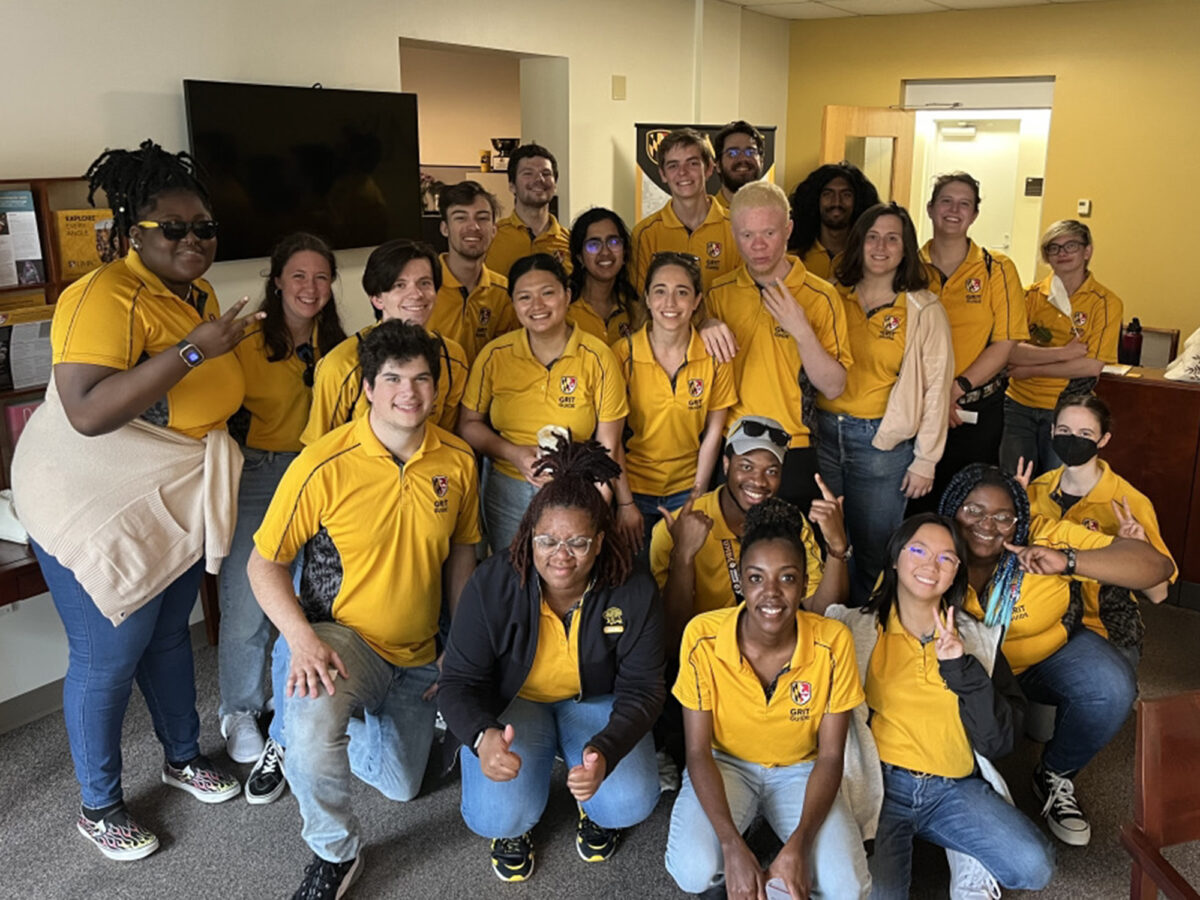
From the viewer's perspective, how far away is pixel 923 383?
3.13 meters

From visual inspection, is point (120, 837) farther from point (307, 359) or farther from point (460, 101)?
point (460, 101)

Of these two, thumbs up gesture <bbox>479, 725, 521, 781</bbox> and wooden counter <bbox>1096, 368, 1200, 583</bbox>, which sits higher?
wooden counter <bbox>1096, 368, 1200, 583</bbox>

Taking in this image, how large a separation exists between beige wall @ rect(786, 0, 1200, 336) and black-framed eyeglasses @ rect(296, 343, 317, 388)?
6260 mm

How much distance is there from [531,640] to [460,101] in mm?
7460

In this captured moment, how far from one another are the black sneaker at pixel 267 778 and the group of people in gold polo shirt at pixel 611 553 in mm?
21

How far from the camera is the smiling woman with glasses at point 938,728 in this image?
232cm

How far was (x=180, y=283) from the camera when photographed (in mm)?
2553

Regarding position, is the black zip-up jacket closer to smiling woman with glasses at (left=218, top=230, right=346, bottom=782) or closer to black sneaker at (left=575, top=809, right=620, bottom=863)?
black sneaker at (left=575, top=809, right=620, bottom=863)

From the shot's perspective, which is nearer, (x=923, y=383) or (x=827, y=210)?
(x=923, y=383)

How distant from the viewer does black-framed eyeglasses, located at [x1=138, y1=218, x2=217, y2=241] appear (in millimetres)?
2453

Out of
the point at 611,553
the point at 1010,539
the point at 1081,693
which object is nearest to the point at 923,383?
the point at 1010,539

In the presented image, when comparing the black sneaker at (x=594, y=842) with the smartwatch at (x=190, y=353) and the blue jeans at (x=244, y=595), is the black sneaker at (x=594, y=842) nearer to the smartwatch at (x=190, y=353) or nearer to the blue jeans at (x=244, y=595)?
the blue jeans at (x=244, y=595)

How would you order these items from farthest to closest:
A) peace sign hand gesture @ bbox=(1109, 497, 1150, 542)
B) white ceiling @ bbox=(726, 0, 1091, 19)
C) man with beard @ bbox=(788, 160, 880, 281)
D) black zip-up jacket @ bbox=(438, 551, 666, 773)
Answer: white ceiling @ bbox=(726, 0, 1091, 19) < man with beard @ bbox=(788, 160, 880, 281) < peace sign hand gesture @ bbox=(1109, 497, 1150, 542) < black zip-up jacket @ bbox=(438, 551, 666, 773)

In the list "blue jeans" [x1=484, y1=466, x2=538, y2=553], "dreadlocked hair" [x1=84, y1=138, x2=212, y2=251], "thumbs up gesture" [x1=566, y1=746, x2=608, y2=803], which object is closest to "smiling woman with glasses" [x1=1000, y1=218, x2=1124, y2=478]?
"blue jeans" [x1=484, y1=466, x2=538, y2=553]
